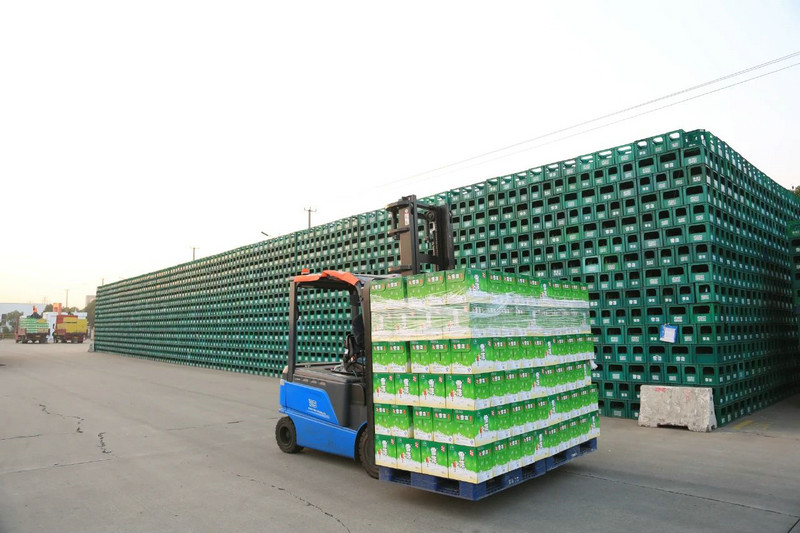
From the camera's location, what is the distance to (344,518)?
15.1ft

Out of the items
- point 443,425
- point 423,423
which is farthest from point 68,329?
point 443,425

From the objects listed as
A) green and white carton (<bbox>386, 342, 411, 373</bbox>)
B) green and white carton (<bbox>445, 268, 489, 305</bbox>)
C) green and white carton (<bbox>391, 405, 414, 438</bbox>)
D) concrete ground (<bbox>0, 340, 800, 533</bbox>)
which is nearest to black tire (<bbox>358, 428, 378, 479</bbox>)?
concrete ground (<bbox>0, 340, 800, 533</bbox>)

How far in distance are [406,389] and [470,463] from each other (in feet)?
2.98

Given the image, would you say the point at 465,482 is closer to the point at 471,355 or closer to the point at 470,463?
the point at 470,463

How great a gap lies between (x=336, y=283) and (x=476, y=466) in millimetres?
3207

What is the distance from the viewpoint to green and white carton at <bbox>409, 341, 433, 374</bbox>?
469 cm

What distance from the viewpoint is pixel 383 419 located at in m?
5.09

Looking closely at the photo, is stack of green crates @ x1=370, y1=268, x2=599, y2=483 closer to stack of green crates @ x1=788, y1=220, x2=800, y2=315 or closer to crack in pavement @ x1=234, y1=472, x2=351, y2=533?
crack in pavement @ x1=234, y1=472, x2=351, y2=533

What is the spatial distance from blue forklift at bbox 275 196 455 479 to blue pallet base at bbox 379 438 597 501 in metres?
0.41

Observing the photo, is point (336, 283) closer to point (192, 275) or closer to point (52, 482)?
point (52, 482)

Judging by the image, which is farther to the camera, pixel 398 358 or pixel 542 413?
pixel 542 413

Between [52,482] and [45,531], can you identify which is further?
[52,482]

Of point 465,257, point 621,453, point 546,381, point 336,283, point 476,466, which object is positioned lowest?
point 621,453

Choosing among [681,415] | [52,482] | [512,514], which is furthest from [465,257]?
[52,482]
